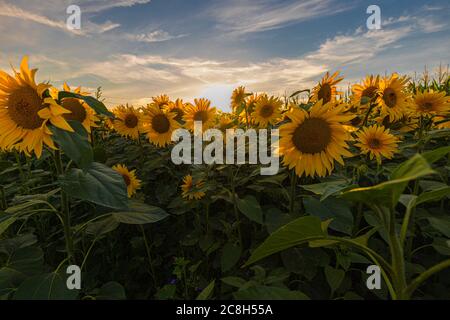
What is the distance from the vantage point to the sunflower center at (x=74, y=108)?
2.24 m

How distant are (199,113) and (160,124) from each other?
1.34ft

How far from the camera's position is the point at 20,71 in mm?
1461

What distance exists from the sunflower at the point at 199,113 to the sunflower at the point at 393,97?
1535mm

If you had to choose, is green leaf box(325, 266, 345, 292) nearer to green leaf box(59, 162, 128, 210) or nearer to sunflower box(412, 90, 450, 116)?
green leaf box(59, 162, 128, 210)

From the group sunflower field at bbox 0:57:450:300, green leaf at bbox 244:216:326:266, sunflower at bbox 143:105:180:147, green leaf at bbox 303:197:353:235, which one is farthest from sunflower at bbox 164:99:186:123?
green leaf at bbox 244:216:326:266

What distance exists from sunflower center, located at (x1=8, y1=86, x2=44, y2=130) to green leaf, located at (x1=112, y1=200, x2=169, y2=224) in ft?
1.83

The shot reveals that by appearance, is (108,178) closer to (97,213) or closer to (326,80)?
(97,213)

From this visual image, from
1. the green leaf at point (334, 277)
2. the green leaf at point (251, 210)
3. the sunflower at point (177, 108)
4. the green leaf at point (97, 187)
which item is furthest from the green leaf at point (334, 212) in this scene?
the sunflower at point (177, 108)

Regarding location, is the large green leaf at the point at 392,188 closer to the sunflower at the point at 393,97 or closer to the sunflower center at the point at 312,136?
the sunflower center at the point at 312,136

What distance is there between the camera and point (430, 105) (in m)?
2.67

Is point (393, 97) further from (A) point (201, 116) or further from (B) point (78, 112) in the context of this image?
(B) point (78, 112)

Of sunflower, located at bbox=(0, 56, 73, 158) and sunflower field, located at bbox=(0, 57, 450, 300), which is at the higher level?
sunflower, located at bbox=(0, 56, 73, 158)

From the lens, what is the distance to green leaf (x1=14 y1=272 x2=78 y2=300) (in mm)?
1307
